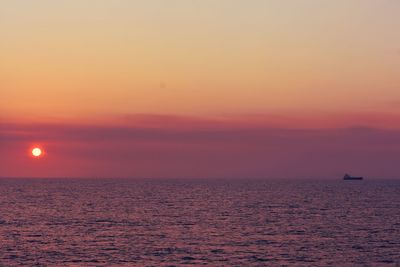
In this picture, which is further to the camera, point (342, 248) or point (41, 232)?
Answer: point (41, 232)

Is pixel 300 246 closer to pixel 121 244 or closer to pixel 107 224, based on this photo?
pixel 121 244

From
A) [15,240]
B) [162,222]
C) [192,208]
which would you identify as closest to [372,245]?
[162,222]

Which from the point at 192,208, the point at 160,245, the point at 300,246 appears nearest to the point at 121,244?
the point at 160,245

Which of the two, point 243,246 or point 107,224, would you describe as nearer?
point 243,246

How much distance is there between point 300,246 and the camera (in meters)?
84.7

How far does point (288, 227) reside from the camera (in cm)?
10888

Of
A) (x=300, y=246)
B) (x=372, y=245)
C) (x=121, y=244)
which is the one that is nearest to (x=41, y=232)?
(x=121, y=244)

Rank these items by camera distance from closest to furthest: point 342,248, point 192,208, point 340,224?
point 342,248, point 340,224, point 192,208

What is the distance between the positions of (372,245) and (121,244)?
37.1 metres

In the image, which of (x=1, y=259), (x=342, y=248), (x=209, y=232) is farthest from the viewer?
(x=209, y=232)

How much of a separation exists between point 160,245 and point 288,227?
109ft

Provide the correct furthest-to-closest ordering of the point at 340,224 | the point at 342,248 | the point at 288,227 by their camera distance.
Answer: the point at 340,224 < the point at 288,227 < the point at 342,248

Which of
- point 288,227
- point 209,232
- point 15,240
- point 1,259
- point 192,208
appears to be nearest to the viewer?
point 1,259

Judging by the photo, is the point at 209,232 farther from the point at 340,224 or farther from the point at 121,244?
the point at 340,224
